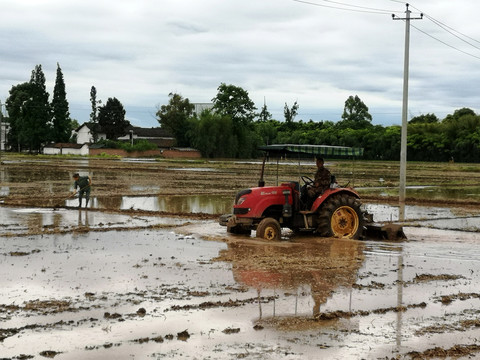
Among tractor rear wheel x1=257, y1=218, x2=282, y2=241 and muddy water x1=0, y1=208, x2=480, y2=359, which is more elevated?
tractor rear wheel x1=257, y1=218, x2=282, y2=241

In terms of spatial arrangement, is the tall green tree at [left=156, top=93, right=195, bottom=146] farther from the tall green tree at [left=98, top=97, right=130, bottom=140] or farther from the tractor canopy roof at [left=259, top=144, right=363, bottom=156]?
the tractor canopy roof at [left=259, top=144, right=363, bottom=156]

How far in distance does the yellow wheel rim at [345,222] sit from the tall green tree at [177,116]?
106m

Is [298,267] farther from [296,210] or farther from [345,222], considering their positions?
[345,222]

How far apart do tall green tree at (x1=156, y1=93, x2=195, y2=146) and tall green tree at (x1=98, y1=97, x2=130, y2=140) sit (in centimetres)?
715

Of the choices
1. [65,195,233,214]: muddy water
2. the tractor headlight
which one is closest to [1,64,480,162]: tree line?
[65,195,233,214]: muddy water

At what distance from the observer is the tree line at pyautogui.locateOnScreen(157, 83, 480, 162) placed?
102250 millimetres

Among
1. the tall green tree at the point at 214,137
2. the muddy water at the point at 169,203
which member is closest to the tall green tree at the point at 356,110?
the tall green tree at the point at 214,137

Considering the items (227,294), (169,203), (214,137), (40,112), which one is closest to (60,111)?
(40,112)

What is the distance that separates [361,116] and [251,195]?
466 feet

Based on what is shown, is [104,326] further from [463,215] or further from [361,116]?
[361,116]

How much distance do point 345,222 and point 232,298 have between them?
6798 mm

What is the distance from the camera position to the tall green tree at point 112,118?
435ft

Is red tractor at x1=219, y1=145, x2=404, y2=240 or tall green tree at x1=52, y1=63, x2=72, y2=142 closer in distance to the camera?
red tractor at x1=219, y1=145, x2=404, y2=240

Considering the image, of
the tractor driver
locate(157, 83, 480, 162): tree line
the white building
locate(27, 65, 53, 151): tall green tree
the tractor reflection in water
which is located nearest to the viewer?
the tractor reflection in water
